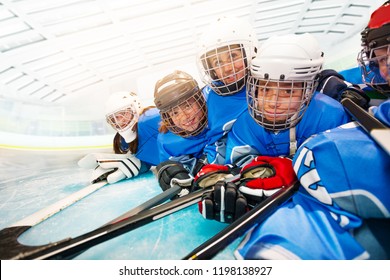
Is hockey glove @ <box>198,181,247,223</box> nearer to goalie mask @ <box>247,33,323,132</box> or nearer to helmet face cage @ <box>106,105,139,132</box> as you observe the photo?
goalie mask @ <box>247,33,323,132</box>

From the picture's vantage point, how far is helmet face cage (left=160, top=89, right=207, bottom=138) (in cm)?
155

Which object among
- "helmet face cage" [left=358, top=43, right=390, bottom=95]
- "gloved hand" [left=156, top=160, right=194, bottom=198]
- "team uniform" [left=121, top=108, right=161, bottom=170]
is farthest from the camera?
"team uniform" [left=121, top=108, right=161, bottom=170]

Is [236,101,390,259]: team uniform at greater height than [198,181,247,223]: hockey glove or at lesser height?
greater

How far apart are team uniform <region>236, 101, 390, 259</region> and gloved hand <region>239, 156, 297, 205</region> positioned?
0.64ft

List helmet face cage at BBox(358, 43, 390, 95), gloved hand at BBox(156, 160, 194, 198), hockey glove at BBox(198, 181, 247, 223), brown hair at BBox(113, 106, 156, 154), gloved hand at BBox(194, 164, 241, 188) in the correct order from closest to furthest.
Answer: hockey glove at BBox(198, 181, 247, 223) < helmet face cage at BBox(358, 43, 390, 95) < gloved hand at BBox(194, 164, 241, 188) < gloved hand at BBox(156, 160, 194, 198) < brown hair at BBox(113, 106, 156, 154)

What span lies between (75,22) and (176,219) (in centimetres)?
498

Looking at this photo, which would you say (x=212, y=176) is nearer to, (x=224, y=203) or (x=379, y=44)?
(x=224, y=203)

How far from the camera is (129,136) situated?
2.39m

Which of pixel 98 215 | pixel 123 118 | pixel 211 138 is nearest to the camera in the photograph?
pixel 98 215

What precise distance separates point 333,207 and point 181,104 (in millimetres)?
1052

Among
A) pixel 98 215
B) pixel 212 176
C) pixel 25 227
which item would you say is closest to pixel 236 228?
pixel 212 176

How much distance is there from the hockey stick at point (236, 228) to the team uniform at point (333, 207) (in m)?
0.04

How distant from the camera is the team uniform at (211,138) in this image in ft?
5.13

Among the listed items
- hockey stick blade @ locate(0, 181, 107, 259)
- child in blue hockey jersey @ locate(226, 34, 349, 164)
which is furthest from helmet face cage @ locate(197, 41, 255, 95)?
hockey stick blade @ locate(0, 181, 107, 259)
